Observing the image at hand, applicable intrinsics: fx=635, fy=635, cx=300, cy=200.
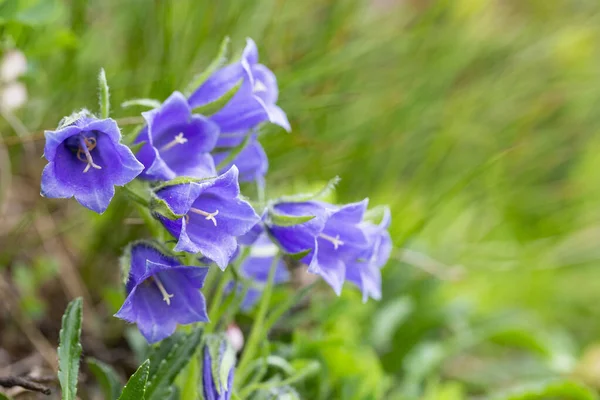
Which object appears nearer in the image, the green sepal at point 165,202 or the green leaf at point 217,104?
the green sepal at point 165,202

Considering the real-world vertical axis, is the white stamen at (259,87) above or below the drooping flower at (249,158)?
above

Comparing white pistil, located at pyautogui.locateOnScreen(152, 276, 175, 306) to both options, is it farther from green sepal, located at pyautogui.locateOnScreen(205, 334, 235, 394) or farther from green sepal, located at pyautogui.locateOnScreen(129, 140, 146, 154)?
green sepal, located at pyautogui.locateOnScreen(129, 140, 146, 154)

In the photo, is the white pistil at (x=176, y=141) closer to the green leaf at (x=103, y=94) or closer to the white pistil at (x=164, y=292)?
the green leaf at (x=103, y=94)

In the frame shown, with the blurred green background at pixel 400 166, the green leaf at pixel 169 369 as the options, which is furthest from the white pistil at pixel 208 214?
the blurred green background at pixel 400 166

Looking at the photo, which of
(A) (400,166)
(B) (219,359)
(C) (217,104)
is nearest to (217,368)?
(B) (219,359)

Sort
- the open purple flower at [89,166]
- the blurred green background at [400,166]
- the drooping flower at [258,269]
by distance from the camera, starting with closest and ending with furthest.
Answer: the open purple flower at [89,166]
the drooping flower at [258,269]
the blurred green background at [400,166]

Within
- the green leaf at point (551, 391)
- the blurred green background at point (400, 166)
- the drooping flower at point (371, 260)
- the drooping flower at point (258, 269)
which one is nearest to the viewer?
the drooping flower at point (371, 260)

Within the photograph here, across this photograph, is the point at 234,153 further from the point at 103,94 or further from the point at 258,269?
the point at 258,269
